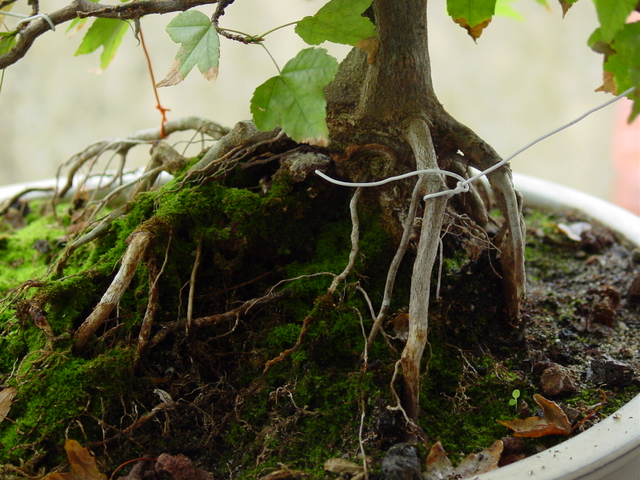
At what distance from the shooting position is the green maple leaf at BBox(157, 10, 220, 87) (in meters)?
0.70

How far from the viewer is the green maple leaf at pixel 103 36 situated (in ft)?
3.33

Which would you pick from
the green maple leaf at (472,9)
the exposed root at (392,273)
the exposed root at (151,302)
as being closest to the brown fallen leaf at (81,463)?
the exposed root at (151,302)

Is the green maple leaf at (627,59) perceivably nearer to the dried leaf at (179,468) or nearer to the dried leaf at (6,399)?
the dried leaf at (179,468)

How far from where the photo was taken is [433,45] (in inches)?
122

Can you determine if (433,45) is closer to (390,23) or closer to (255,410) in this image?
(390,23)

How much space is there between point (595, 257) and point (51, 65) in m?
2.89

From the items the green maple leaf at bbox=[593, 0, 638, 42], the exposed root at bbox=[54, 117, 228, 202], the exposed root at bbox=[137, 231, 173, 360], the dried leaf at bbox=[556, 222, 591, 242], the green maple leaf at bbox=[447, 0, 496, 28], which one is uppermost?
the green maple leaf at bbox=[447, 0, 496, 28]

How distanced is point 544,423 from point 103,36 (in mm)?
986

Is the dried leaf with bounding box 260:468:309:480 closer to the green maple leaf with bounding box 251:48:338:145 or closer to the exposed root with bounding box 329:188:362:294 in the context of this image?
the exposed root with bounding box 329:188:362:294

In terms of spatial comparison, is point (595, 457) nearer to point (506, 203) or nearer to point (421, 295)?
point (421, 295)

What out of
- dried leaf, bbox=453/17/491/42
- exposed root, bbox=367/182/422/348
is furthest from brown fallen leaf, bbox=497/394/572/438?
Result: dried leaf, bbox=453/17/491/42

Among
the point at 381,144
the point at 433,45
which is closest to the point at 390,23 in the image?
the point at 381,144

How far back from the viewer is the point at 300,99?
27.5 inches

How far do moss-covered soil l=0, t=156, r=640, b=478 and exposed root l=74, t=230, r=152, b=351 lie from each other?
2cm
